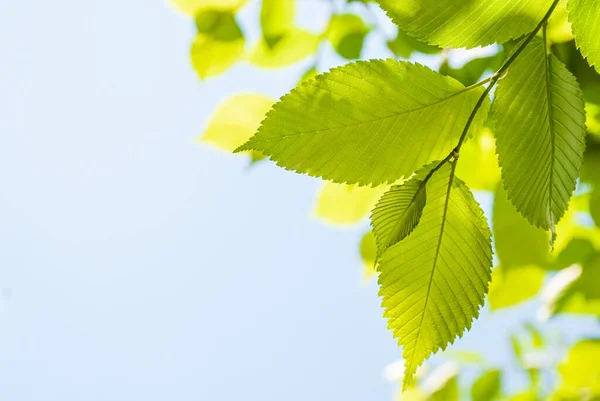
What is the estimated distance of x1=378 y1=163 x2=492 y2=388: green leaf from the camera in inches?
10.7

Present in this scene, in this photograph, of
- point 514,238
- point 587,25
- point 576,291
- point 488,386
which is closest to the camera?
point 587,25

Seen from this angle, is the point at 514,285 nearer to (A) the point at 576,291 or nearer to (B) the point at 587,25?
(A) the point at 576,291

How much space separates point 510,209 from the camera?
526mm

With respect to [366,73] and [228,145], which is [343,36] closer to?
[228,145]

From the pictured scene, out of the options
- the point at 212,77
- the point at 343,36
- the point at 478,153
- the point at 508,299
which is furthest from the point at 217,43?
the point at 508,299

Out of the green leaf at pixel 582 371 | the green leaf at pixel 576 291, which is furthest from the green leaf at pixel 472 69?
the green leaf at pixel 582 371

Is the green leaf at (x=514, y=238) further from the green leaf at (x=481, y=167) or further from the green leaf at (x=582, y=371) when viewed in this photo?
the green leaf at (x=582, y=371)

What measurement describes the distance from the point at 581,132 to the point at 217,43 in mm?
438

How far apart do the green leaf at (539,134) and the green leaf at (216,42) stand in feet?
1.27

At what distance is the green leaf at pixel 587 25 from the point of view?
0.83ft

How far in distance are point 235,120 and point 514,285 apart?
334mm

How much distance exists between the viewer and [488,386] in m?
0.83

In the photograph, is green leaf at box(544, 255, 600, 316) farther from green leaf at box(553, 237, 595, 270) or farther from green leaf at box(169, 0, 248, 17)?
green leaf at box(169, 0, 248, 17)

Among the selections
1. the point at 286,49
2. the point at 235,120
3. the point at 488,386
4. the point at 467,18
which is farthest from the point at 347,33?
the point at 488,386
